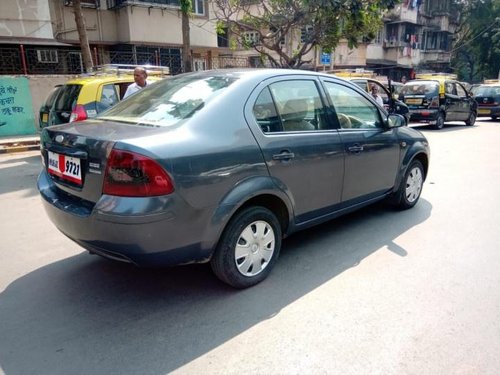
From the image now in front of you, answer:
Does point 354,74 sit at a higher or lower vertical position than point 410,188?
higher

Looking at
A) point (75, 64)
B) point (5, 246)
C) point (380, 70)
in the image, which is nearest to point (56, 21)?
point (75, 64)

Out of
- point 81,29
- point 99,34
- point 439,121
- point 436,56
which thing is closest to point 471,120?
point 439,121

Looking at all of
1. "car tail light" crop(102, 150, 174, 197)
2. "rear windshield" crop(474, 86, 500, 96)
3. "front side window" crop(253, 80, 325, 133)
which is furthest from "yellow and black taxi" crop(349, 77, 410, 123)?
"rear windshield" crop(474, 86, 500, 96)

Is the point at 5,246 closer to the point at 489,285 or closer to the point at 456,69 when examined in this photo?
the point at 489,285

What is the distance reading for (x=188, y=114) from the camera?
3.07 m

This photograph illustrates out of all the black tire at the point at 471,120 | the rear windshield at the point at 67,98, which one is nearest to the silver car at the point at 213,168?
the rear windshield at the point at 67,98

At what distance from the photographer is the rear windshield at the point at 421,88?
13.9m

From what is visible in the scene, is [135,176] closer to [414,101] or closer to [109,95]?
[109,95]

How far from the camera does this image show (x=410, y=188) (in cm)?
517

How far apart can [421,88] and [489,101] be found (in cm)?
574

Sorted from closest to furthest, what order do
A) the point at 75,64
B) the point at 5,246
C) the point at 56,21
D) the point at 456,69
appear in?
1. the point at 5,246
2. the point at 56,21
3. the point at 75,64
4. the point at 456,69

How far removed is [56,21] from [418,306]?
17319 millimetres

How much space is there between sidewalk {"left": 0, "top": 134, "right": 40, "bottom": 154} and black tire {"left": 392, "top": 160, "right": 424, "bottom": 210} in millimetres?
9141

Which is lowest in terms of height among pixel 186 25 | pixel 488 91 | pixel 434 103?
pixel 434 103
